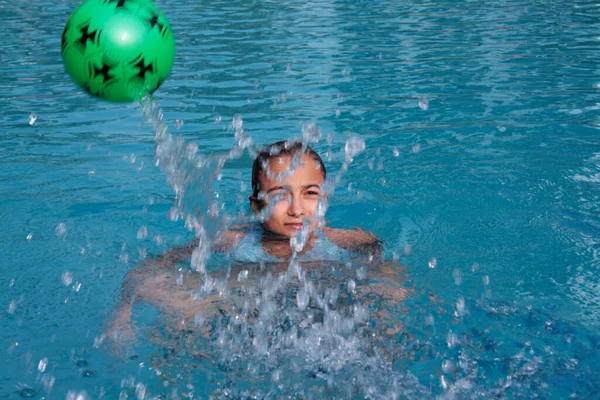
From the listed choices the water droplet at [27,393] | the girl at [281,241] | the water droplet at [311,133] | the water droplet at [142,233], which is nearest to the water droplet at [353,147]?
the water droplet at [311,133]

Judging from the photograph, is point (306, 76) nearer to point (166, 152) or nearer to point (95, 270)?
point (166, 152)

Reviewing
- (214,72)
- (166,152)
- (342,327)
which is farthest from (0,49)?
(342,327)

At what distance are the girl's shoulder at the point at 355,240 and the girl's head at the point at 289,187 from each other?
0.30m

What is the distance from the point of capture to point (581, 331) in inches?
136

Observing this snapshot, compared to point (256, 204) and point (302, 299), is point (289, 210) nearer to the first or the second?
point (256, 204)

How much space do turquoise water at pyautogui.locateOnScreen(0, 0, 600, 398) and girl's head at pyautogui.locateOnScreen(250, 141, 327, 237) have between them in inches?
24.5

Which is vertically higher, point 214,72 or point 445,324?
point 445,324

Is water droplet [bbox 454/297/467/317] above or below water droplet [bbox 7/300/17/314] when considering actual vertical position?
below

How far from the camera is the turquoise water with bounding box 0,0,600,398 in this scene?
125 inches

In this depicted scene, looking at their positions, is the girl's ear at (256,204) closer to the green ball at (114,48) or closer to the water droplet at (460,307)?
the green ball at (114,48)

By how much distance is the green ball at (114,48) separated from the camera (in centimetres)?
404

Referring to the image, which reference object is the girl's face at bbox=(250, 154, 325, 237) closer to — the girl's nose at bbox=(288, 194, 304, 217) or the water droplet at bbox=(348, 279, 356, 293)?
the girl's nose at bbox=(288, 194, 304, 217)

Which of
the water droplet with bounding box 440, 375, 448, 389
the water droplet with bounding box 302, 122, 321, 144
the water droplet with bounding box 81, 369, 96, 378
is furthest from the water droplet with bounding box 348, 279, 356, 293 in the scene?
the water droplet with bounding box 302, 122, 321, 144

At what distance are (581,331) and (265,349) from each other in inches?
57.3
